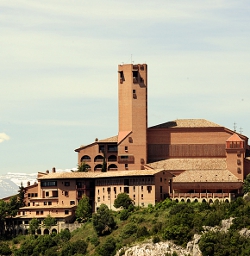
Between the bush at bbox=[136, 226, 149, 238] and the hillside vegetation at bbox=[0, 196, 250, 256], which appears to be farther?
the bush at bbox=[136, 226, 149, 238]

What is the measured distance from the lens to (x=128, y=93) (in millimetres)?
178375

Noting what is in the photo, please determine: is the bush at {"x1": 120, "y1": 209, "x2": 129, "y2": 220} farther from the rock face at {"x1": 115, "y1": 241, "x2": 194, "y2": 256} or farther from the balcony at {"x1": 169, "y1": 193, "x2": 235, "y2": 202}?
the rock face at {"x1": 115, "y1": 241, "x2": 194, "y2": 256}

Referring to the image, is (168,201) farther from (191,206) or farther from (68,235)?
(68,235)

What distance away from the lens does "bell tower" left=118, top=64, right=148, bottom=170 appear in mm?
177750

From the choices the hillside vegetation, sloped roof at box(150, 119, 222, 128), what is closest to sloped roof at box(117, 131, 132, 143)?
sloped roof at box(150, 119, 222, 128)

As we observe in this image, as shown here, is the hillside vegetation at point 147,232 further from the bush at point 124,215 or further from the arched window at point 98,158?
the arched window at point 98,158

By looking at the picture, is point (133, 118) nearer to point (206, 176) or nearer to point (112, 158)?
point (112, 158)

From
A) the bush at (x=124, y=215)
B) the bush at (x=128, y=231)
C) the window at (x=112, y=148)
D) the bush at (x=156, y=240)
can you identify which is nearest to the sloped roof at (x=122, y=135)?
the window at (x=112, y=148)

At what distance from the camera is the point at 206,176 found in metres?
169

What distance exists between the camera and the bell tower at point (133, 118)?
17775 cm

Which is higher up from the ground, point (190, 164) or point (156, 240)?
point (190, 164)

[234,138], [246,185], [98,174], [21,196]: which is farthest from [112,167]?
[246,185]

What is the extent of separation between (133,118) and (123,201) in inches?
710

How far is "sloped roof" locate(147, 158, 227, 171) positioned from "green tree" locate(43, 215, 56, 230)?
2051 centimetres
